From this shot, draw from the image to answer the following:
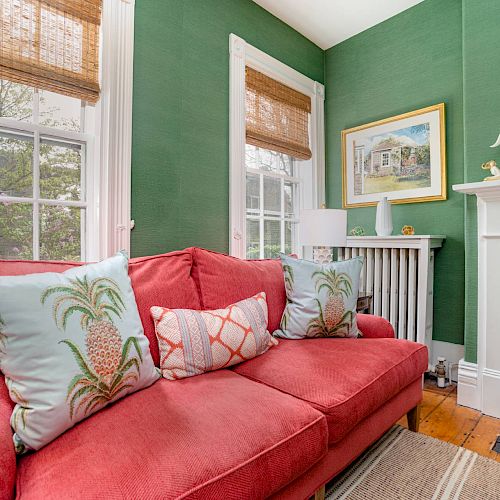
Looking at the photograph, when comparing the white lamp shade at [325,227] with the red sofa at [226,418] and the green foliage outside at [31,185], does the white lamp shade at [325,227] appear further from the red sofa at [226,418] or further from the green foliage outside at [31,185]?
the green foliage outside at [31,185]

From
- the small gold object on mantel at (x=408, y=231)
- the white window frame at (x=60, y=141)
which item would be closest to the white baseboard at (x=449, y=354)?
the small gold object on mantel at (x=408, y=231)

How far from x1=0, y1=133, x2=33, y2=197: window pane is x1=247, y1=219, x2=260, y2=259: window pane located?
1.54 metres

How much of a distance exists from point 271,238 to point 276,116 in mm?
1030

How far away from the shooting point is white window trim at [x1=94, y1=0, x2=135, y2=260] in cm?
192

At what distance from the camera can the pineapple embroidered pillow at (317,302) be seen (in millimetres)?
1833

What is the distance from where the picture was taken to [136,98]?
2041 mm

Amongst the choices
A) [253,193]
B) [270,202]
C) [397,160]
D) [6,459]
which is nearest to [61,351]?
[6,459]

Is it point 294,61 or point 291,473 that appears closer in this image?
point 291,473

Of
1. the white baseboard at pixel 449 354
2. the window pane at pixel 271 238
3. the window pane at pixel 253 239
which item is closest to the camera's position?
the white baseboard at pixel 449 354

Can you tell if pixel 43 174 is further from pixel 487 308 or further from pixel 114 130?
pixel 487 308

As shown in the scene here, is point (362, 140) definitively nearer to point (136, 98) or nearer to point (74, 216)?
point (136, 98)

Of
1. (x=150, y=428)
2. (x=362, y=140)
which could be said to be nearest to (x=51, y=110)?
(x=150, y=428)

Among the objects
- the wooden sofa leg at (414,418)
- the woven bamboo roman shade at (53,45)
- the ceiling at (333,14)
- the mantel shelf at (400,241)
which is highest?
the ceiling at (333,14)

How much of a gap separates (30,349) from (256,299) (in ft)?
3.33
